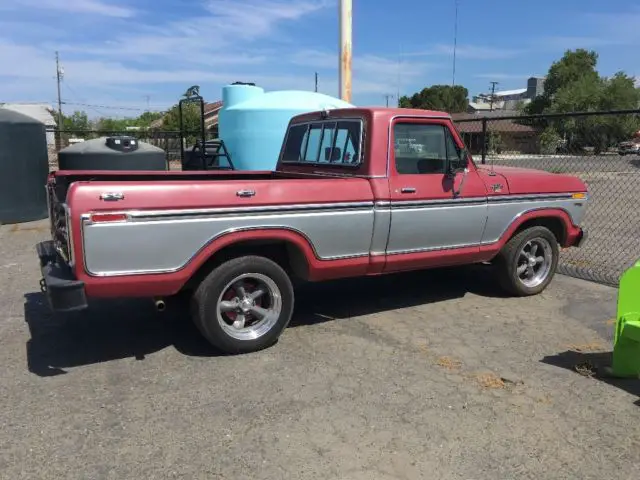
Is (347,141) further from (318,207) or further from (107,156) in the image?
(107,156)

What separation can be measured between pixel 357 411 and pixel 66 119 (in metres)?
100

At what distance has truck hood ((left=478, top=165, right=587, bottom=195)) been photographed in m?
5.74

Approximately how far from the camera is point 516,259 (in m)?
5.91

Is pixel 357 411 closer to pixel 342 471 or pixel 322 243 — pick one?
pixel 342 471

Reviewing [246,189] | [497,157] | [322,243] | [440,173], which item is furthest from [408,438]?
[497,157]

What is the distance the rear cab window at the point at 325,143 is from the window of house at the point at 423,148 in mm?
383

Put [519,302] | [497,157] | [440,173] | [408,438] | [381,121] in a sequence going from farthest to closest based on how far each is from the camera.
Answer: [497,157], [519,302], [440,173], [381,121], [408,438]

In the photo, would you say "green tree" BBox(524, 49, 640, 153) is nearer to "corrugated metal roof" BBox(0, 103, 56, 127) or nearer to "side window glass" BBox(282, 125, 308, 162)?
"side window glass" BBox(282, 125, 308, 162)

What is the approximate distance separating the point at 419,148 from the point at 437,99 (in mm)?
82863

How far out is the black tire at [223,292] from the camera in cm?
422

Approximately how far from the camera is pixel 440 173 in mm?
5254

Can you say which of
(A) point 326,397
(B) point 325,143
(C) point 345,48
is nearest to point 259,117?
(C) point 345,48

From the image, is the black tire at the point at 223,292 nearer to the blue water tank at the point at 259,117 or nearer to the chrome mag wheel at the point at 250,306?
the chrome mag wheel at the point at 250,306

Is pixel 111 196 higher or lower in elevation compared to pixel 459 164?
lower
